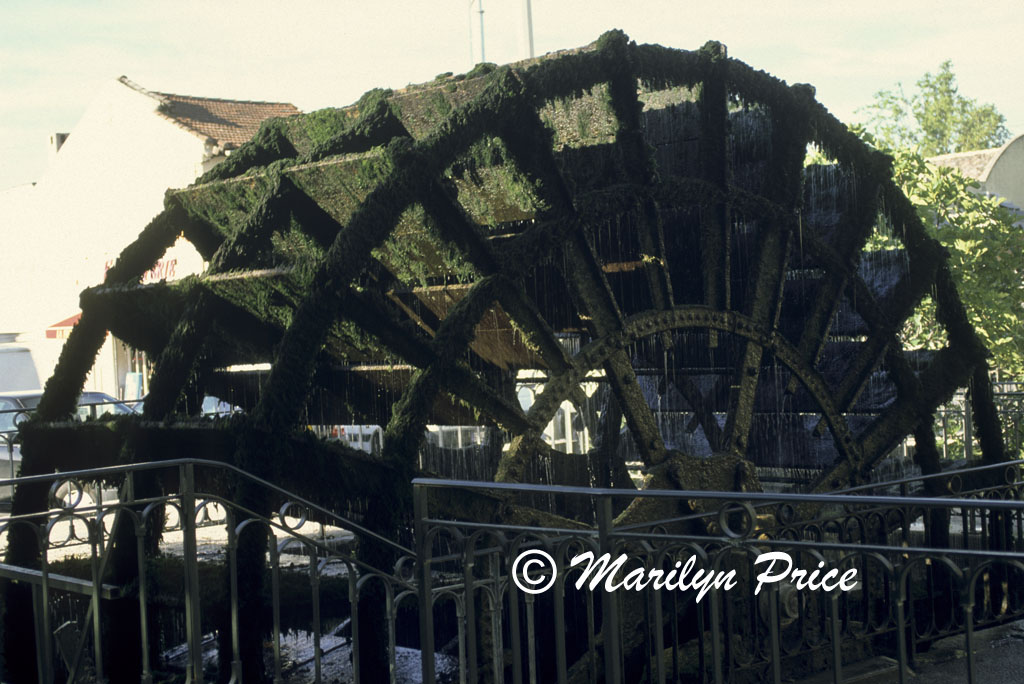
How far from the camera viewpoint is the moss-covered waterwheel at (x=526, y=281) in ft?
20.6

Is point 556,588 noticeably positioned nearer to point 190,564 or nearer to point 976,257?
point 190,564

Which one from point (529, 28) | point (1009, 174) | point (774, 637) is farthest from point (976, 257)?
point (1009, 174)

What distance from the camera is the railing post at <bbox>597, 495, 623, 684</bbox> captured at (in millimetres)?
3520

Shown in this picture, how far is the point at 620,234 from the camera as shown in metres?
7.80

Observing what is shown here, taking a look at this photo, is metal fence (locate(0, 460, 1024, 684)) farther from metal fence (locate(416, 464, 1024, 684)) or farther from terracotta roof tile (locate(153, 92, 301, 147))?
terracotta roof tile (locate(153, 92, 301, 147))

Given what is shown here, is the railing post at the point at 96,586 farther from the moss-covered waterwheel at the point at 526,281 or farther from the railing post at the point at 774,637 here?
the railing post at the point at 774,637

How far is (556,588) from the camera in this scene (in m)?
3.81

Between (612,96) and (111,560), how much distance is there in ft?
13.5

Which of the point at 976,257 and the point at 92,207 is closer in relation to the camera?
→ the point at 976,257

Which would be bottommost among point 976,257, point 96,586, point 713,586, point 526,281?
point 96,586

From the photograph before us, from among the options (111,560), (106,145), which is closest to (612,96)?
(111,560)

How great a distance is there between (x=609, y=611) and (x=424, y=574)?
812 millimetres

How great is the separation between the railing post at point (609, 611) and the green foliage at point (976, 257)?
1129 cm

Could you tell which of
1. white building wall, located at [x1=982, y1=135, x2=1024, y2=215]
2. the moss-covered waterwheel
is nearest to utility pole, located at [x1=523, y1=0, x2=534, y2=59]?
the moss-covered waterwheel
